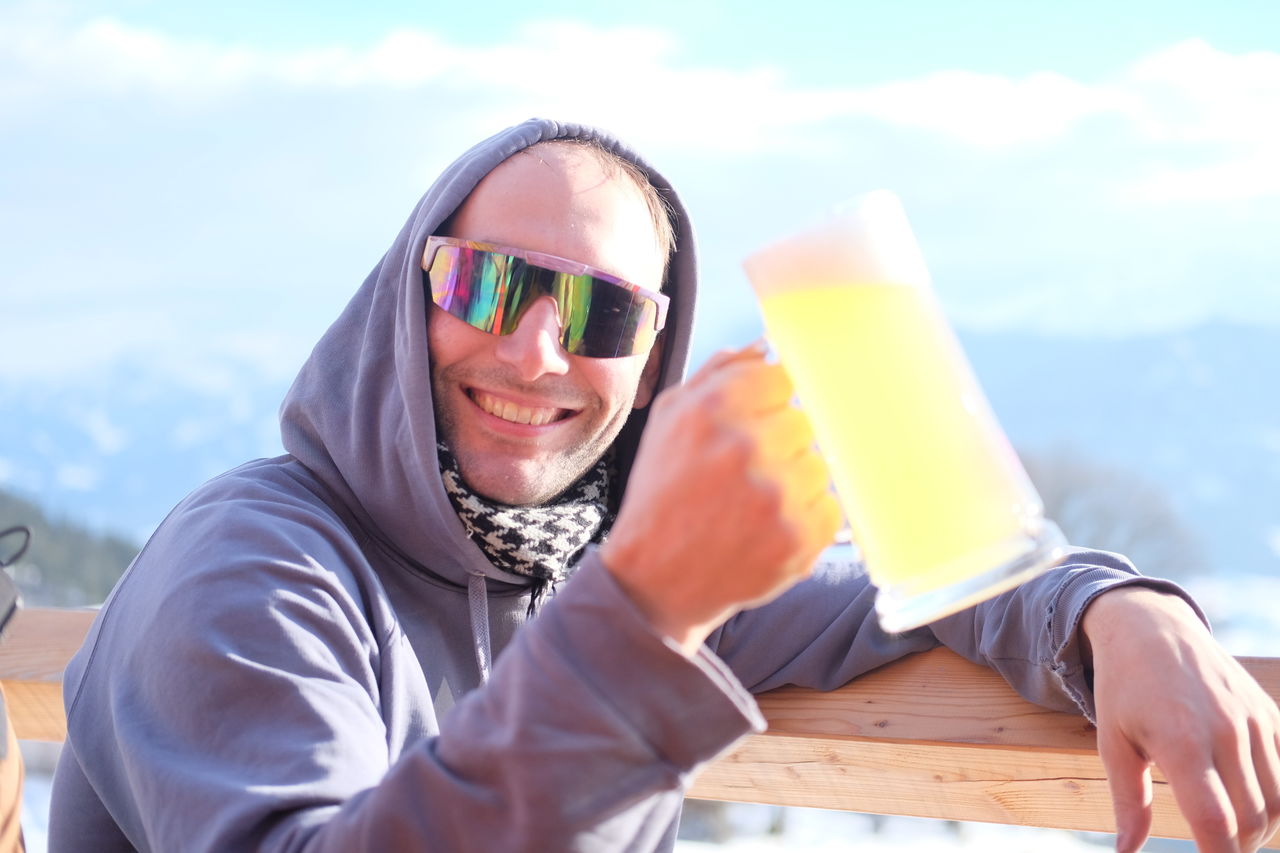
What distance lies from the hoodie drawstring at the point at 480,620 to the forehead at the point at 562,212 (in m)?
0.59

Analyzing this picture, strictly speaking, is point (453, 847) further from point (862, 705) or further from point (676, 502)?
point (862, 705)

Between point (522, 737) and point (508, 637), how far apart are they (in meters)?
1.17

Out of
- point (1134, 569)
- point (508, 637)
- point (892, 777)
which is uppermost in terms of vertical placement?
point (1134, 569)

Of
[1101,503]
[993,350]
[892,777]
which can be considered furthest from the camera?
[993,350]

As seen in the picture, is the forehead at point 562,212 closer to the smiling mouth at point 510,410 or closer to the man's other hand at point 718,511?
the smiling mouth at point 510,410

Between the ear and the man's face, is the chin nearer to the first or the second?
the man's face

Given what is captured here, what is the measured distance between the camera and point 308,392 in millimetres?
2004

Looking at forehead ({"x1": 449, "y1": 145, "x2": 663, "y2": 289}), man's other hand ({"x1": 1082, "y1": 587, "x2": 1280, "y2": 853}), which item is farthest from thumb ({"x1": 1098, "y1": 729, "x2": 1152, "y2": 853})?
forehead ({"x1": 449, "y1": 145, "x2": 663, "y2": 289})

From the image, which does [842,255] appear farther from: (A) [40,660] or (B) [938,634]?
(A) [40,660]

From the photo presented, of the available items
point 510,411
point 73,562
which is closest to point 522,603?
point 510,411

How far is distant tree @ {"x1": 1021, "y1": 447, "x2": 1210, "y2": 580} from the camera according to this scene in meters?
10.9

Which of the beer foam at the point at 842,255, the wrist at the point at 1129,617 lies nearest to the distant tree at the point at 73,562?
the wrist at the point at 1129,617

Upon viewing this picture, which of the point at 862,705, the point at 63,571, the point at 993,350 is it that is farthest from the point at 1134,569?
the point at 993,350

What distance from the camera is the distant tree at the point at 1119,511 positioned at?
10.9m
